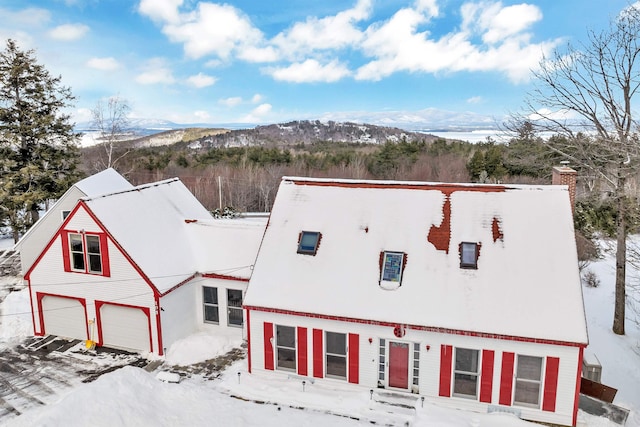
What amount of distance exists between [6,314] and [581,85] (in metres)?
25.6

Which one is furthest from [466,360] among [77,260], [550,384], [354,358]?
[77,260]

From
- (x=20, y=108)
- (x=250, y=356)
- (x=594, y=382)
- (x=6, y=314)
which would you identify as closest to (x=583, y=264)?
(x=594, y=382)

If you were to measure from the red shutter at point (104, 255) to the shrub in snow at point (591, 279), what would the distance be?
73.8ft

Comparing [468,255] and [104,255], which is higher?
[468,255]

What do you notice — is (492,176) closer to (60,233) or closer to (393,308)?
(393,308)

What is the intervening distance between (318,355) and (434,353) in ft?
10.9

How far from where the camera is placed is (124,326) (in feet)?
→ 51.5

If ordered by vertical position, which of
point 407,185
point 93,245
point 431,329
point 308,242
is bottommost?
point 431,329

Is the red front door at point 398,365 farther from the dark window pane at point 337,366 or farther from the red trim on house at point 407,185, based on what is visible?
the red trim on house at point 407,185

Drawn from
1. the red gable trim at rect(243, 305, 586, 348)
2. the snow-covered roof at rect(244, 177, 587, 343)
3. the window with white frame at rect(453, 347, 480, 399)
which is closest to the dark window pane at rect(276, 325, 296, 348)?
the red gable trim at rect(243, 305, 586, 348)

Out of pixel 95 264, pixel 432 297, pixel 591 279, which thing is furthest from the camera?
pixel 591 279

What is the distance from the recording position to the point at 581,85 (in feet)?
58.9

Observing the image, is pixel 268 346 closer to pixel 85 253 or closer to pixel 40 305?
pixel 85 253

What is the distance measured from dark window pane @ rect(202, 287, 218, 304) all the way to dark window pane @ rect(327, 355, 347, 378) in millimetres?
5624
